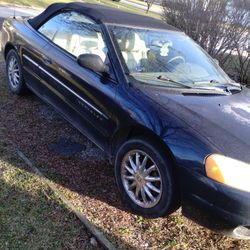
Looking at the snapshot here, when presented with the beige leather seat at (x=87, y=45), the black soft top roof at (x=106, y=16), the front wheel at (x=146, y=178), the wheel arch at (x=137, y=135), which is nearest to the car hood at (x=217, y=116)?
the wheel arch at (x=137, y=135)

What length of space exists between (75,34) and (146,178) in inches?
81.1

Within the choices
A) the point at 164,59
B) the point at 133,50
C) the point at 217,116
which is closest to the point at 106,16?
the point at 133,50

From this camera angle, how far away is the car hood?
2933 mm

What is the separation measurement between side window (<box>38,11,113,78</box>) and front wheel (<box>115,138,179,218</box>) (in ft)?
2.81

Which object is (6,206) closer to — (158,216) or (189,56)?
(158,216)

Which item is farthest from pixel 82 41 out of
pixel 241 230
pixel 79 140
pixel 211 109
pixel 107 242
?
pixel 241 230

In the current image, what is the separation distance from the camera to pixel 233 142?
9.76ft

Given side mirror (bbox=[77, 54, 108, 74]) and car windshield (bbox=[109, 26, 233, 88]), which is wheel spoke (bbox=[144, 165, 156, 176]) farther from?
side mirror (bbox=[77, 54, 108, 74])

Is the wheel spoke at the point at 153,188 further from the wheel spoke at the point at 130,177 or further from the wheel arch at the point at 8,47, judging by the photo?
the wheel arch at the point at 8,47

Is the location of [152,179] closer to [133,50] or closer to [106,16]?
[133,50]

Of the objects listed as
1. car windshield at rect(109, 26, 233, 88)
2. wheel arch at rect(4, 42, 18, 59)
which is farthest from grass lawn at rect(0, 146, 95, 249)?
wheel arch at rect(4, 42, 18, 59)

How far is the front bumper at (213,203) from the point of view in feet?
8.95

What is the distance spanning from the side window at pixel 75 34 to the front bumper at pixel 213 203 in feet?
4.70

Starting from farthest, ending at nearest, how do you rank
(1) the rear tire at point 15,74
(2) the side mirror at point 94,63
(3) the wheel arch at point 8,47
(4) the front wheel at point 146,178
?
(3) the wheel arch at point 8,47 → (1) the rear tire at point 15,74 → (2) the side mirror at point 94,63 → (4) the front wheel at point 146,178
